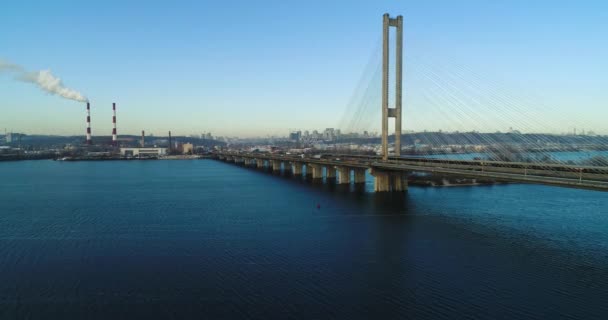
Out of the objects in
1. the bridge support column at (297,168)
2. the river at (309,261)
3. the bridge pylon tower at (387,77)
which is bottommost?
the river at (309,261)

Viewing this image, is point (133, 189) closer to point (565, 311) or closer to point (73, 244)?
point (73, 244)

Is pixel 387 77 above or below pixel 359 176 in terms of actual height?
above

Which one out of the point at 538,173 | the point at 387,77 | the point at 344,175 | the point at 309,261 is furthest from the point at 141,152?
the point at 538,173

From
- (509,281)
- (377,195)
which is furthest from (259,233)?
(377,195)

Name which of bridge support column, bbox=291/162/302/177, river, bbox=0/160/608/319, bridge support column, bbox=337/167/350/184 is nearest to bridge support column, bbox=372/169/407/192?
river, bbox=0/160/608/319

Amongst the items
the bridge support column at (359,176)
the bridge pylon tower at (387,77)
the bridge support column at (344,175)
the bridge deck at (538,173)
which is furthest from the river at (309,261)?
the bridge support column at (344,175)

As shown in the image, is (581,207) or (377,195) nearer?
(581,207)

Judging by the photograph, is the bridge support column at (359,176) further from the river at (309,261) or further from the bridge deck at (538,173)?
the river at (309,261)

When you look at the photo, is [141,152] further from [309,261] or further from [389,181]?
[309,261]
